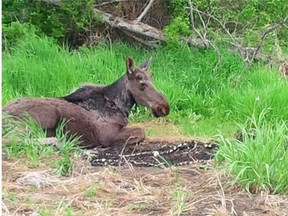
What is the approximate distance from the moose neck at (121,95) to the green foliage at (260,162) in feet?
9.97

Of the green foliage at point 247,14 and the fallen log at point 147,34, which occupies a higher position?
the green foliage at point 247,14

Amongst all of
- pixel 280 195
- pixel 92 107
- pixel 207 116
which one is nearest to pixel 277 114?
pixel 207 116

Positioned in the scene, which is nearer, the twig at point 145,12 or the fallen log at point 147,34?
the fallen log at point 147,34

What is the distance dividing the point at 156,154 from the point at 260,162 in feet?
7.31

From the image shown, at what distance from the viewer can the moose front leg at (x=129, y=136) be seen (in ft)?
30.7

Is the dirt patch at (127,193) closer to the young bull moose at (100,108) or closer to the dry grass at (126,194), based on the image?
the dry grass at (126,194)

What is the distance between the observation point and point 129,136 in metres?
9.41

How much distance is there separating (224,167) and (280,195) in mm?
668

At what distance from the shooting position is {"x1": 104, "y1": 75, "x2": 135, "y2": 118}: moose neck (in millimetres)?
9828

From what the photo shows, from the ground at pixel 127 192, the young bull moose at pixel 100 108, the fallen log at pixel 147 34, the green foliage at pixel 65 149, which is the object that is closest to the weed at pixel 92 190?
the ground at pixel 127 192

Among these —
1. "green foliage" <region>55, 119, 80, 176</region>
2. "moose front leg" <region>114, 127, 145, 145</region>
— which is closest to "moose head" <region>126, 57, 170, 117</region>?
"moose front leg" <region>114, 127, 145, 145</region>

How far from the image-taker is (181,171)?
7.53m

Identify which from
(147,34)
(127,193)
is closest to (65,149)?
(127,193)

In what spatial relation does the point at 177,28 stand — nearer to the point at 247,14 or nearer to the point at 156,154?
the point at 247,14
